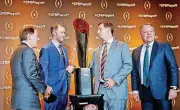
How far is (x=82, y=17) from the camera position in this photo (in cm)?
584

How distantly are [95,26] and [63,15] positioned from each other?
57 cm

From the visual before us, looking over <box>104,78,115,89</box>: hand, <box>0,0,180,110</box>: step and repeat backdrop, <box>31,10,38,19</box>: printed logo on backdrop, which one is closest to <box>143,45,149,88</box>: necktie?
<box>104,78,115,89</box>: hand

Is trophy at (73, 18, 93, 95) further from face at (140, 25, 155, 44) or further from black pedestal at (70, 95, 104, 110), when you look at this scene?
Result: face at (140, 25, 155, 44)

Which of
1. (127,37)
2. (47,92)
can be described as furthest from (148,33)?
(127,37)

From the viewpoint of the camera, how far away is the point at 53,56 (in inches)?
175

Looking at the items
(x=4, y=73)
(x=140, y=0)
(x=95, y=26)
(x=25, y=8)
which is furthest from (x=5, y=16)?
(x=140, y=0)

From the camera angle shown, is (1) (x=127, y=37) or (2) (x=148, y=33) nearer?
(2) (x=148, y=33)

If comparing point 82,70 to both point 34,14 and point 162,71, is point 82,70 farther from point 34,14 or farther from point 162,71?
point 34,14

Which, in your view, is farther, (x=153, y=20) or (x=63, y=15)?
(x=153, y=20)

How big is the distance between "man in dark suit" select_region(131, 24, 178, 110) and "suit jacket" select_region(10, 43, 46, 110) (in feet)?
4.23

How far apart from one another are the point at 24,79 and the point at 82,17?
7.85 feet

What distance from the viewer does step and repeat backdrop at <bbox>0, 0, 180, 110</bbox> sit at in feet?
18.0

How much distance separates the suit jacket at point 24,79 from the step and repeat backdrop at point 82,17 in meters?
1.83

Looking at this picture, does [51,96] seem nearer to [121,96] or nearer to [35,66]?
[35,66]
